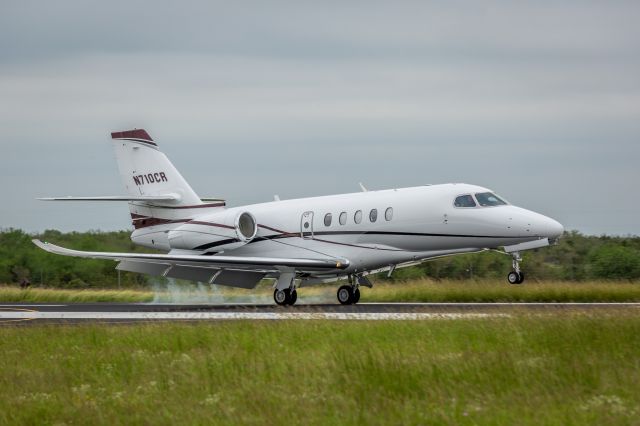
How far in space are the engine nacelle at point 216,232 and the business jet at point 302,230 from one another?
0.03 meters

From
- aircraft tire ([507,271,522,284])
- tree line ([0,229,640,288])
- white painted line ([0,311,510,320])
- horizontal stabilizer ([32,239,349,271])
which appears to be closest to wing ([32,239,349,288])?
horizontal stabilizer ([32,239,349,271])

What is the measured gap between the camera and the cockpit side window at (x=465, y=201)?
26.1 m

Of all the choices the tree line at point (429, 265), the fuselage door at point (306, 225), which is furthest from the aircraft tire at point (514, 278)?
the tree line at point (429, 265)

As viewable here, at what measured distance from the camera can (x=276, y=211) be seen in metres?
30.3

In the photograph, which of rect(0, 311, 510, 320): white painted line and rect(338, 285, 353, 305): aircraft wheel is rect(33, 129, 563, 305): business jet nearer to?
rect(338, 285, 353, 305): aircraft wheel

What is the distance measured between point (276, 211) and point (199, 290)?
7.22 meters

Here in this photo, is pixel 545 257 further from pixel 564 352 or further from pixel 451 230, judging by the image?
pixel 564 352

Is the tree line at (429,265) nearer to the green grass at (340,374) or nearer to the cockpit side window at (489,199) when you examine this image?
the cockpit side window at (489,199)

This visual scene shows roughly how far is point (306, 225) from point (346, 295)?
2255 millimetres

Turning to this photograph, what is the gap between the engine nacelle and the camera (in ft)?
100

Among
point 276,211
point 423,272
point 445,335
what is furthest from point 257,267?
point 423,272

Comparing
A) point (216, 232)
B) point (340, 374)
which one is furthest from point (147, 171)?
point (340, 374)

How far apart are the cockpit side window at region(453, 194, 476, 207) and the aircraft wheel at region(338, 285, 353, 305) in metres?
4.43

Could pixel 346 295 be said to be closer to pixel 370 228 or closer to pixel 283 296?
pixel 283 296
